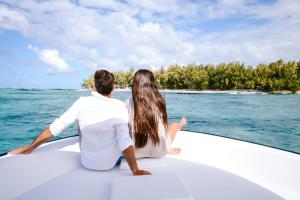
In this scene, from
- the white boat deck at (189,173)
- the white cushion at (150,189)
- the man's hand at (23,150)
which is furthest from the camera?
the man's hand at (23,150)

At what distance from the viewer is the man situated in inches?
62.7

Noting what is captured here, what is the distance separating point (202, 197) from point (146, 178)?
0.38m

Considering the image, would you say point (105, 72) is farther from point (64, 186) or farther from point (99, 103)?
point (64, 186)

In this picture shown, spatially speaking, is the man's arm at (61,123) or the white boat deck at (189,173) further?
the man's arm at (61,123)

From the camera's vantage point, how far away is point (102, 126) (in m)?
1.60

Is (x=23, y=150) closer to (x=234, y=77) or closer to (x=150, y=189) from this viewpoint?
(x=150, y=189)

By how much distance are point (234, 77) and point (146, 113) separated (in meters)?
53.9

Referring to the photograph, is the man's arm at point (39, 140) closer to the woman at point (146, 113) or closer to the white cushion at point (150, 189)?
the woman at point (146, 113)

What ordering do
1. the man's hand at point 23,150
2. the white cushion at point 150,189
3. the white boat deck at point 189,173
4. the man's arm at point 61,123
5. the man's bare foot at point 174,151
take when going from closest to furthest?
1. the white cushion at point 150,189
2. the white boat deck at point 189,173
3. the man's arm at point 61,123
4. the man's hand at point 23,150
5. the man's bare foot at point 174,151

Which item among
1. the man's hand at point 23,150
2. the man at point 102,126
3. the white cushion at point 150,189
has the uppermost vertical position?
the man at point 102,126

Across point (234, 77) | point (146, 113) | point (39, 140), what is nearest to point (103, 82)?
point (146, 113)

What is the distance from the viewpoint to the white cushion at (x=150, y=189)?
4.02 feet

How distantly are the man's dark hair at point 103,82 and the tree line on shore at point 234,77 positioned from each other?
154 feet

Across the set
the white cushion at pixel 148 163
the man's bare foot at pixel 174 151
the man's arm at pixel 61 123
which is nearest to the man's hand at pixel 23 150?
the man's arm at pixel 61 123
